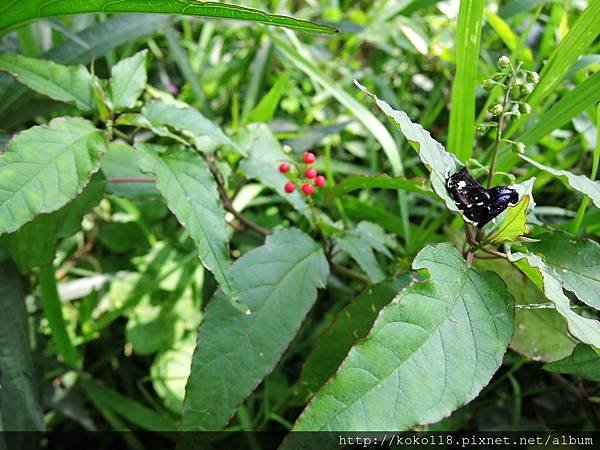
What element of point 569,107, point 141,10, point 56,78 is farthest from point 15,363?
point 569,107

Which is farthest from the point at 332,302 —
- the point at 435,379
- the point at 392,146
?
the point at 435,379

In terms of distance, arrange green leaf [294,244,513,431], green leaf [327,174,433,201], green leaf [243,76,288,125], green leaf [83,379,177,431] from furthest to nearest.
Result: green leaf [243,76,288,125] < green leaf [83,379,177,431] < green leaf [327,174,433,201] < green leaf [294,244,513,431]

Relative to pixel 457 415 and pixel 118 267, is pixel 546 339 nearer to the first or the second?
pixel 457 415

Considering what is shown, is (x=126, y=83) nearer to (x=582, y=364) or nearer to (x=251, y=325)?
(x=251, y=325)

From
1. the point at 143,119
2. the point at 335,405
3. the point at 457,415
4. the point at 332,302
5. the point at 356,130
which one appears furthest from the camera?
the point at 356,130

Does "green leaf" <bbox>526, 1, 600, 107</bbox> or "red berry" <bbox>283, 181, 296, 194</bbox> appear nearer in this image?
"green leaf" <bbox>526, 1, 600, 107</bbox>

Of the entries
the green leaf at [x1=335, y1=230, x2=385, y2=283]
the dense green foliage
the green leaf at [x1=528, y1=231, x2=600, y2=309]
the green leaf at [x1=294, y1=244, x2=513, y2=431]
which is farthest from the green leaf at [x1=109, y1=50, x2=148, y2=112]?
the green leaf at [x1=528, y1=231, x2=600, y2=309]

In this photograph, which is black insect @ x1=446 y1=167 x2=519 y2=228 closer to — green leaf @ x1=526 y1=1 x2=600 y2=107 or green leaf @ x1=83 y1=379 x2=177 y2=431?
green leaf @ x1=526 y1=1 x2=600 y2=107

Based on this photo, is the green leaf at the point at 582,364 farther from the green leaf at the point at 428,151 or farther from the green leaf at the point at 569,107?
the green leaf at the point at 569,107
